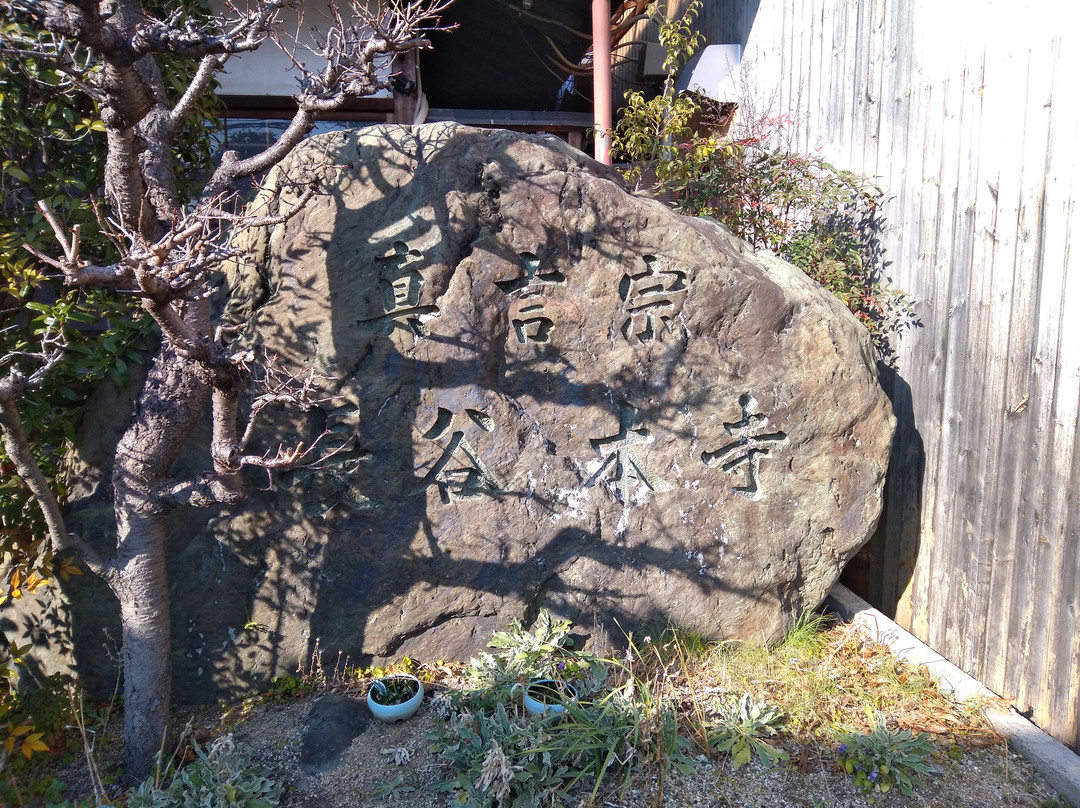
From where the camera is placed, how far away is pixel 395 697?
330 cm

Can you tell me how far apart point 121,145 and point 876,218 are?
395 centimetres

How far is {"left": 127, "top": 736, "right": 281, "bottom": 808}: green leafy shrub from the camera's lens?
2701 millimetres

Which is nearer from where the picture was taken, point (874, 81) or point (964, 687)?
point (964, 687)

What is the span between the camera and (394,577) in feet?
11.4

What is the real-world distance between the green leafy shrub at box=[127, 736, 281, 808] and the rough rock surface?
21.1 inches

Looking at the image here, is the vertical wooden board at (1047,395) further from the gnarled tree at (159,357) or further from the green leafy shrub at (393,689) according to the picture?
the green leafy shrub at (393,689)

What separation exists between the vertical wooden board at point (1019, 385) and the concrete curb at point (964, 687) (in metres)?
0.15

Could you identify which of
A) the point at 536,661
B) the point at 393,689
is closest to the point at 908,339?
the point at 536,661

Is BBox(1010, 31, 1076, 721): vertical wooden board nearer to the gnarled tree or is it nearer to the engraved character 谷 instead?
the engraved character 谷

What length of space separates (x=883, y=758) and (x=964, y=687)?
86 centimetres

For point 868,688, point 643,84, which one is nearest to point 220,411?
point 868,688

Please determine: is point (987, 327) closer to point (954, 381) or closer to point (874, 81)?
point (954, 381)

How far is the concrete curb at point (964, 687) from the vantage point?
301 centimetres

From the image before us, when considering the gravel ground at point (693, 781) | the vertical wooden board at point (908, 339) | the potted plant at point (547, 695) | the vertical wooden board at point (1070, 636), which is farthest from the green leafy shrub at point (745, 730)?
the vertical wooden board at point (908, 339)
